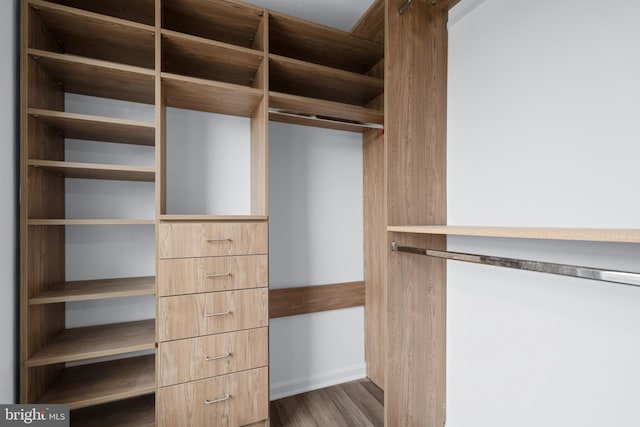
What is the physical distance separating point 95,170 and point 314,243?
135 cm

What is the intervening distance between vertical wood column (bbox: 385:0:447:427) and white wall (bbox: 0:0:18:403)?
1635mm

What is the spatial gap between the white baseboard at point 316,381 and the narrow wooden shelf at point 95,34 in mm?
2208

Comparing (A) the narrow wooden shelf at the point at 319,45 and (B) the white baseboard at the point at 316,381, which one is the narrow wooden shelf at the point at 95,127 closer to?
(A) the narrow wooden shelf at the point at 319,45

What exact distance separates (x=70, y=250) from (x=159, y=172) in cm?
74

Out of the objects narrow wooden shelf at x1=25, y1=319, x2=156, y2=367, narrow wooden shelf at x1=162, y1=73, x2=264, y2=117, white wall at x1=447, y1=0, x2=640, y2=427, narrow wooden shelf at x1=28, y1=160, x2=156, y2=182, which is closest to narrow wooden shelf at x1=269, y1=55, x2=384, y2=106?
narrow wooden shelf at x1=162, y1=73, x2=264, y2=117

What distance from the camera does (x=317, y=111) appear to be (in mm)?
1702

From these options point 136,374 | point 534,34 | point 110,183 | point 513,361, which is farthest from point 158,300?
point 534,34

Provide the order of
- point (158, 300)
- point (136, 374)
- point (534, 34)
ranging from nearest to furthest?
point (534, 34) → point (158, 300) → point (136, 374)

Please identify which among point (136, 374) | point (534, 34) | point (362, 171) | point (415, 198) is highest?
point (534, 34)

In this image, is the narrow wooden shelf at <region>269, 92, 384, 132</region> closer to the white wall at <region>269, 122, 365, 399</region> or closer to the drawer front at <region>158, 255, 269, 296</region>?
the white wall at <region>269, 122, 365, 399</region>

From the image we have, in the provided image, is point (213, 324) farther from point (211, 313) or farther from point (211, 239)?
point (211, 239)

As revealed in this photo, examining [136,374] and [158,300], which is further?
[136,374]

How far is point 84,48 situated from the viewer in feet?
4.71

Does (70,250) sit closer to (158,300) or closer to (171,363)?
(158,300)
